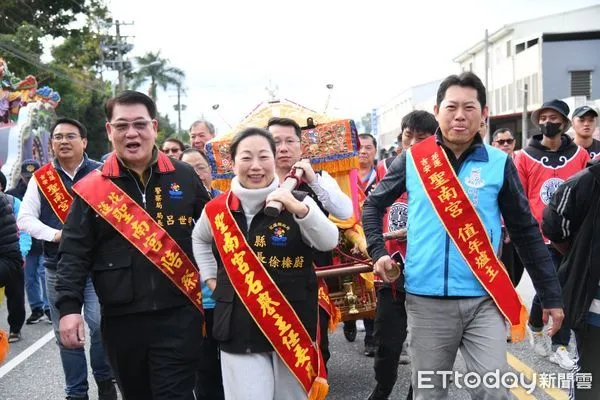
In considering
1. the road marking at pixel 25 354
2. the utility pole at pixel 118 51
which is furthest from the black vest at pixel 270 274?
the utility pole at pixel 118 51

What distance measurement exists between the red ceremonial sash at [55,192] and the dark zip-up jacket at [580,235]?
340cm

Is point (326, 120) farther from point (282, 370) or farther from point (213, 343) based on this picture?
point (282, 370)

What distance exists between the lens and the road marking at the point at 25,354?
5988 millimetres

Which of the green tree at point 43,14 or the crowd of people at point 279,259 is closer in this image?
the crowd of people at point 279,259

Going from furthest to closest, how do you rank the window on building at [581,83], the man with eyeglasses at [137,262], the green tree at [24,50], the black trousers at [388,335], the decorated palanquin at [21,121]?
the window on building at [581,83] → the green tree at [24,50] → the decorated palanquin at [21,121] → the black trousers at [388,335] → the man with eyeglasses at [137,262]

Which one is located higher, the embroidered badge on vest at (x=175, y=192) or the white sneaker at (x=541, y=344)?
the embroidered badge on vest at (x=175, y=192)

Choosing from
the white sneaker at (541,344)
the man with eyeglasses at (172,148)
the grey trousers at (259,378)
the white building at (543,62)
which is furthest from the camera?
the white building at (543,62)

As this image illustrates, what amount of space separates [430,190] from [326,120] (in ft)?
6.59

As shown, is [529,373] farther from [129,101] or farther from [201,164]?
[129,101]

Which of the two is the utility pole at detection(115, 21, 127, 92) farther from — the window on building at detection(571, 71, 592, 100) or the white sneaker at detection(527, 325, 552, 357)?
the white sneaker at detection(527, 325, 552, 357)

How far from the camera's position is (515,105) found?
45.2 meters

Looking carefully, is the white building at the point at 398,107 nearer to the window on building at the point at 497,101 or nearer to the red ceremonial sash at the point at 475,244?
the window on building at the point at 497,101

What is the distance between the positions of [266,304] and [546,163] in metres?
3.68

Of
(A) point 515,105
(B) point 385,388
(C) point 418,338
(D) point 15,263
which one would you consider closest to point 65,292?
(D) point 15,263
